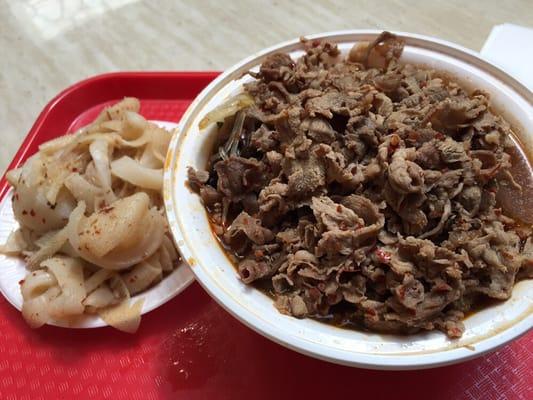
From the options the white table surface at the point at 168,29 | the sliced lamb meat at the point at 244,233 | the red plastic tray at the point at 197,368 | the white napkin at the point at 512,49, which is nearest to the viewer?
the sliced lamb meat at the point at 244,233

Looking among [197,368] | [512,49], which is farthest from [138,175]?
[512,49]

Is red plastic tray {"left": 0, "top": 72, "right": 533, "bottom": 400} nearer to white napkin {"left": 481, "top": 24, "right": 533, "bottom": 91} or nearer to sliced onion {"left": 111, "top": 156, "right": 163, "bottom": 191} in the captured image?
sliced onion {"left": 111, "top": 156, "right": 163, "bottom": 191}

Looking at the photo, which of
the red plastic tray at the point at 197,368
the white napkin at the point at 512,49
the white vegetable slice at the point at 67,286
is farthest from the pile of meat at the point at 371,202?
the white napkin at the point at 512,49

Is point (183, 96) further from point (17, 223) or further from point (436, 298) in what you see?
point (436, 298)

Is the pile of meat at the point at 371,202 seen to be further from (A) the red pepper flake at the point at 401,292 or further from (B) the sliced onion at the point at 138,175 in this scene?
(B) the sliced onion at the point at 138,175

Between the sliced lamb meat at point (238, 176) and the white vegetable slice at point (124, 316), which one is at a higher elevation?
the sliced lamb meat at point (238, 176)

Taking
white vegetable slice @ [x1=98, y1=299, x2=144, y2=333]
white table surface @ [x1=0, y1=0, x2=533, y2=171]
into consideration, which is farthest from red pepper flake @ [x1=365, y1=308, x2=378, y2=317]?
white table surface @ [x1=0, y1=0, x2=533, y2=171]

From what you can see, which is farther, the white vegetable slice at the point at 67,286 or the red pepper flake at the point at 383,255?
the white vegetable slice at the point at 67,286
